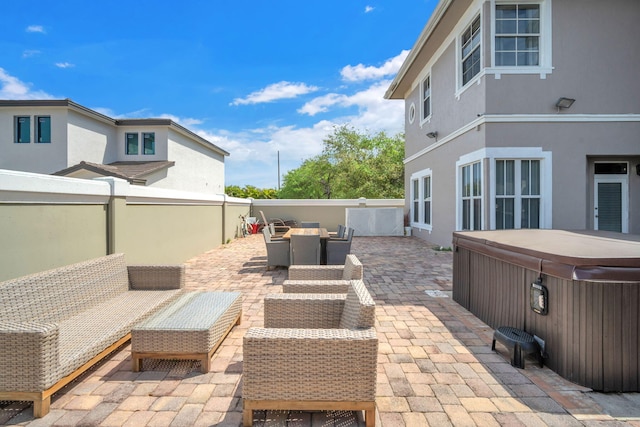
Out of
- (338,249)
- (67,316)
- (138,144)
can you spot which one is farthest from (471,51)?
(138,144)

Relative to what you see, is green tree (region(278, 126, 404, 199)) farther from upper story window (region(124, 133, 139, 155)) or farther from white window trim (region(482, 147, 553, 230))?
white window trim (region(482, 147, 553, 230))

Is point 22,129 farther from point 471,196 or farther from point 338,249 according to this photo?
point 471,196

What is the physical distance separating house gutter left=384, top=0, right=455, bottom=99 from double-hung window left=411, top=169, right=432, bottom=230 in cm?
350

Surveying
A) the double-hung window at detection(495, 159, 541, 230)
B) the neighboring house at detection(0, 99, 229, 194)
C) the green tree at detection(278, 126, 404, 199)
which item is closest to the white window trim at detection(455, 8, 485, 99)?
the double-hung window at detection(495, 159, 541, 230)

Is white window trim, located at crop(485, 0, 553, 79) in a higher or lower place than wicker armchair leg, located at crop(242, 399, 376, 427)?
higher

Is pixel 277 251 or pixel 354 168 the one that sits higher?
pixel 354 168

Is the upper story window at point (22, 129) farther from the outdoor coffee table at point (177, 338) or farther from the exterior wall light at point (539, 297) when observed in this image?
the exterior wall light at point (539, 297)

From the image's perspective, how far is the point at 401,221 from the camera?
543 inches

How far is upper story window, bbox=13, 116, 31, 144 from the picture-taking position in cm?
1404

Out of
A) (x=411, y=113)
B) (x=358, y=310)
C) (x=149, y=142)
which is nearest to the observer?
(x=358, y=310)

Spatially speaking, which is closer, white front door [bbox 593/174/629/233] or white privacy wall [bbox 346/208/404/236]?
white front door [bbox 593/174/629/233]

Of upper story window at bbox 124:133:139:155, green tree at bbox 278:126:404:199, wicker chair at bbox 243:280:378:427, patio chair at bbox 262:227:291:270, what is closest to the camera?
wicker chair at bbox 243:280:378:427

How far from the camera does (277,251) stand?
695 cm

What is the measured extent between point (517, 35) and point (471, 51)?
101 centimetres
